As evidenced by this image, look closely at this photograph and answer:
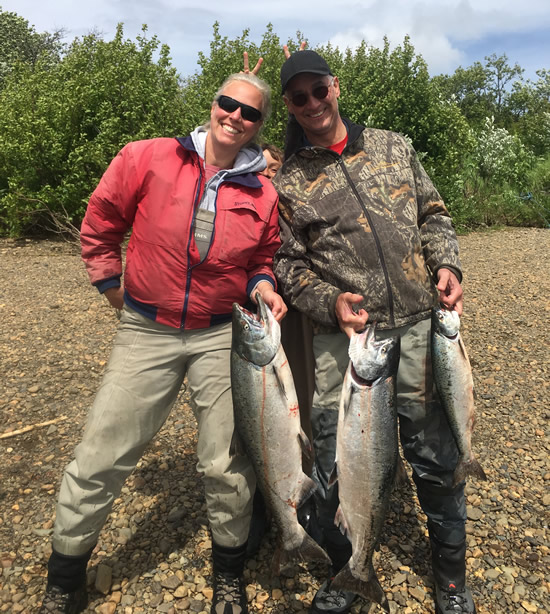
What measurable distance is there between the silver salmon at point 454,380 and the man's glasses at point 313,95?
1.28 metres

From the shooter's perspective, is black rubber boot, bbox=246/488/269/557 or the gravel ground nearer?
the gravel ground

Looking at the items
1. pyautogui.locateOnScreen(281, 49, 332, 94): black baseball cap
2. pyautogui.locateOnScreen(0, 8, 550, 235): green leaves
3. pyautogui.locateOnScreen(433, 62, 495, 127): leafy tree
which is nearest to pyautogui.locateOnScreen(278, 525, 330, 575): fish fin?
pyautogui.locateOnScreen(281, 49, 332, 94): black baseball cap

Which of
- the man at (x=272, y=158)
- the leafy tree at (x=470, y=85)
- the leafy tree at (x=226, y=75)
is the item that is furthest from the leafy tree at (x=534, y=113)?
the man at (x=272, y=158)

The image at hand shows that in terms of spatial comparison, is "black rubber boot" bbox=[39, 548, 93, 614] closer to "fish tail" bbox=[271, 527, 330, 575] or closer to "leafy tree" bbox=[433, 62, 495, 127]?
"fish tail" bbox=[271, 527, 330, 575]

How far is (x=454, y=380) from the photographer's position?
2.69 metres

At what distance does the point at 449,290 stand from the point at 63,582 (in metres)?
2.59

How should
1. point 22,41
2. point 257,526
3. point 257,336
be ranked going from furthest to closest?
point 22,41 < point 257,526 < point 257,336

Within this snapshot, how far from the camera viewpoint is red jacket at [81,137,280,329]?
2684mm

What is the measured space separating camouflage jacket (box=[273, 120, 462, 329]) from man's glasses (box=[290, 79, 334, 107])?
9.2 inches

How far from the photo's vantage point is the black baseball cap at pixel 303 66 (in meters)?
2.73

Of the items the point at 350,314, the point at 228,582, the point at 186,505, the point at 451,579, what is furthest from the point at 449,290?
the point at 186,505

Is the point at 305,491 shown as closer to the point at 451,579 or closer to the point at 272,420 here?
the point at 272,420

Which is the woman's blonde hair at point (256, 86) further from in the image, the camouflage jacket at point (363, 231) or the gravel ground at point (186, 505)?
the gravel ground at point (186, 505)

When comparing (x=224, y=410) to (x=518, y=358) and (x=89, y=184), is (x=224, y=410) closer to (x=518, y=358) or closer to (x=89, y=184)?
(x=518, y=358)
